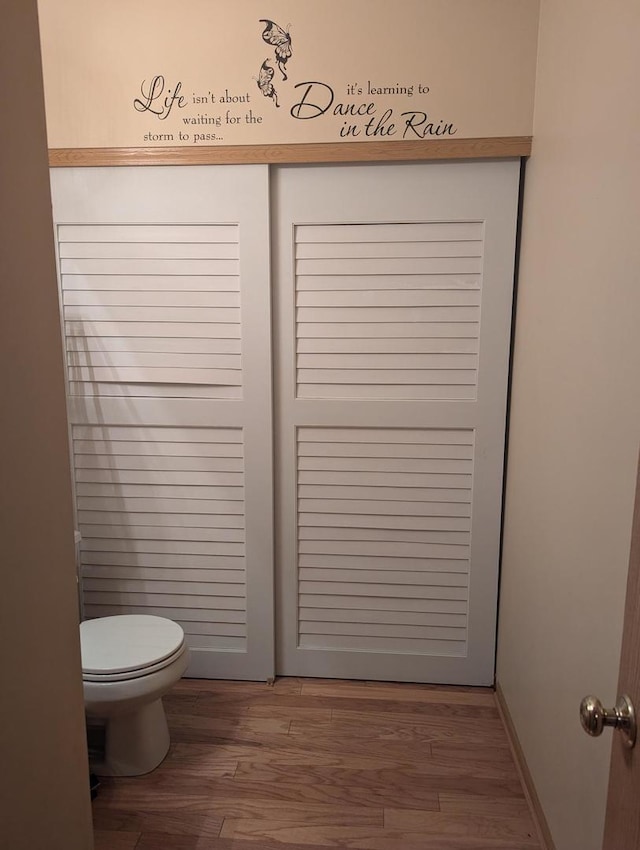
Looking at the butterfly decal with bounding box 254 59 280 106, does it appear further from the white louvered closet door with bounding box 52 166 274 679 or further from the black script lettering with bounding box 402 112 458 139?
the black script lettering with bounding box 402 112 458 139

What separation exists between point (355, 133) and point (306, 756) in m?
2.09

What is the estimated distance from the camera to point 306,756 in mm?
1978

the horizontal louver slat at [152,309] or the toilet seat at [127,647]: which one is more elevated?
the horizontal louver slat at [152,309]

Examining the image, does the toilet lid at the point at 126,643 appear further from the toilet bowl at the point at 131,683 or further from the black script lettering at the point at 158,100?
the black script lettering at the point at 158,100

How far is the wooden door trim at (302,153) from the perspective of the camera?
1979mm

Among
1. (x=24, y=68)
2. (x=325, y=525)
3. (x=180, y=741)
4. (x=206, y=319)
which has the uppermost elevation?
(x=24, y=68)

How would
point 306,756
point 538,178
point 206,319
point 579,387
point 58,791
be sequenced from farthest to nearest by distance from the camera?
point 206,319
point 306,756
point 538,178
point 579,387
point 58,791

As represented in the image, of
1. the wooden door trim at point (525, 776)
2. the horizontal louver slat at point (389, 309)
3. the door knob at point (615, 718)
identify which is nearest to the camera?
the door knob at point (615, 718)

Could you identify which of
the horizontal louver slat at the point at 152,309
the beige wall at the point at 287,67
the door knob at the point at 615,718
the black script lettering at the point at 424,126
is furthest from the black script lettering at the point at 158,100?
the door knob at the point at 615,718

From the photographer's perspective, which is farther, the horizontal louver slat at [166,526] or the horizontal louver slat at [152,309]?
the horizontal louver slat at [166,526]

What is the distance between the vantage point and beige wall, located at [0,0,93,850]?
2.43 ft

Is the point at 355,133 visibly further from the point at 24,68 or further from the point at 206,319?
the point at 24,68

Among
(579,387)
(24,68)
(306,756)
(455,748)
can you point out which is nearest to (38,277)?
(24,68)

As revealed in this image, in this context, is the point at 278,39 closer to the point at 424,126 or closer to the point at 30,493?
the point at 424,126
